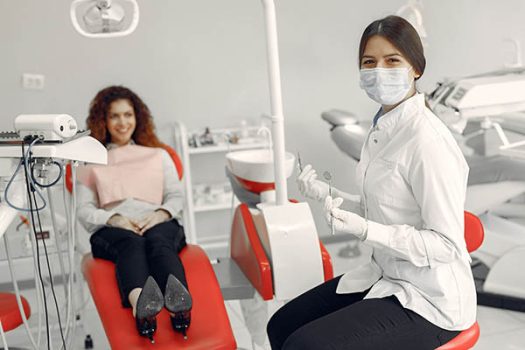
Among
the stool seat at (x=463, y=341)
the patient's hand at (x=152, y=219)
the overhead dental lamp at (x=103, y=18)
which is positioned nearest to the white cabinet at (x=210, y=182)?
the patient's hand at (x=152, y=219)

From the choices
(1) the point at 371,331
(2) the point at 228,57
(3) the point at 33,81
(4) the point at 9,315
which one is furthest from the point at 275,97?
(3) the point at 33,81

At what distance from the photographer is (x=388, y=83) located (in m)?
1.60

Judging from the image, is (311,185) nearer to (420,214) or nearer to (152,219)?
(420,214)

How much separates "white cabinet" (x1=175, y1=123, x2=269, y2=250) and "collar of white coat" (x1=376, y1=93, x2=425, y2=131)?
1.57m

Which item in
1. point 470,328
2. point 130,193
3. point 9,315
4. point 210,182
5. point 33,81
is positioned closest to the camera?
point 470,328

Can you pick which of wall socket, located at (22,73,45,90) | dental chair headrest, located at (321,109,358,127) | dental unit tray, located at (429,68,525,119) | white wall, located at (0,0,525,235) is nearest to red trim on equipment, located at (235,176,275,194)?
dental unit tray, located at (429,68,525,119)

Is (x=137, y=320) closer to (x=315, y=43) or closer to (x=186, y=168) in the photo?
(x=186, y=168)

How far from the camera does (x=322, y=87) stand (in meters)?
3.70

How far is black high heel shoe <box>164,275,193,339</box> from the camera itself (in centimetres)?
180

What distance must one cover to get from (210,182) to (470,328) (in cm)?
223

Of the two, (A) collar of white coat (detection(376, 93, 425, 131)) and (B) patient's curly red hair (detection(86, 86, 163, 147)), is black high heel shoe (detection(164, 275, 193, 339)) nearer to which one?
(A) collar of white coat (detection(376, 93, 425, 131))

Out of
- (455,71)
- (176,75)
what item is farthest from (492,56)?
(176,75)

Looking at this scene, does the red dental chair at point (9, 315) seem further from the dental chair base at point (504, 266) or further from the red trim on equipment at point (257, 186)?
the dental chair base at point (504, 266)

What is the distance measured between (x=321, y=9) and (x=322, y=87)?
440mm
